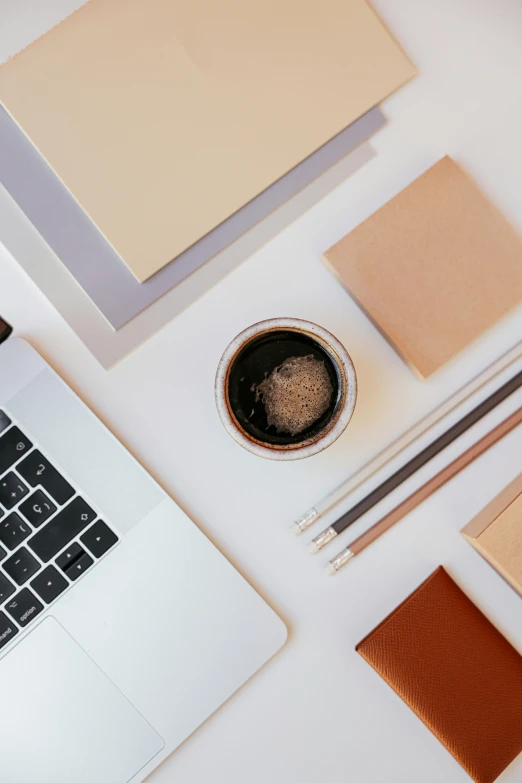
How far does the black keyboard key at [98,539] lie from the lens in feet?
1.50

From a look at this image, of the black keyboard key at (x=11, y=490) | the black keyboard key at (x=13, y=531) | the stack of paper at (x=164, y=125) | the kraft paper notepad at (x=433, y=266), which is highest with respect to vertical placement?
the stack of paper at (x=164, y=125)

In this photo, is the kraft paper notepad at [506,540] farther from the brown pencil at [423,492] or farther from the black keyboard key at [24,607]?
the black keyboard key at [24,607]

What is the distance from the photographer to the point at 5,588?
448 millimetres

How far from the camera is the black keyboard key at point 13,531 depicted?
0.45 metres

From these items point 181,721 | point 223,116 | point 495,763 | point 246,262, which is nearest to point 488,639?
point 495,763

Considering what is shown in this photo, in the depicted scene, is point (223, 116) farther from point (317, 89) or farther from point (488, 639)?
point (488, 639)

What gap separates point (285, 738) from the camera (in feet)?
1.57

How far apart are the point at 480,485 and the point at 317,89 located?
0.34 metres

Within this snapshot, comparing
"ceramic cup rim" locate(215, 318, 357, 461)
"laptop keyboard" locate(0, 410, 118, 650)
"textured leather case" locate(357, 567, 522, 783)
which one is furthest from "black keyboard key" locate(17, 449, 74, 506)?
"textured leather case" locate(357, 567, 522, 783)

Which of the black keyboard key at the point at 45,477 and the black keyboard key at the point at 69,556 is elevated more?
the black keyboard key at the point at 45,477

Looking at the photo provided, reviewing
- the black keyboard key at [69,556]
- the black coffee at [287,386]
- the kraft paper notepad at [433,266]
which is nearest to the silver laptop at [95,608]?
the black keyboard key at [69,556]

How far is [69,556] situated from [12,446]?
91mm

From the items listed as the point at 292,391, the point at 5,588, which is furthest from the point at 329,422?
the point at 5,588

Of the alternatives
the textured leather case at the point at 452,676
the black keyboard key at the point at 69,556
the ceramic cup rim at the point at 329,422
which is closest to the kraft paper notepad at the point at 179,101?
the ceramic cup rim at the point at 329,422
